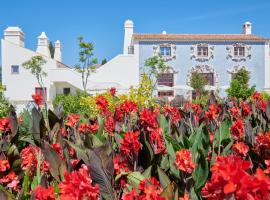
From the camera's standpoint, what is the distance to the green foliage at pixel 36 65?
34.5 meters

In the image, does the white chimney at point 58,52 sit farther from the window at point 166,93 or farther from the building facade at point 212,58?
the window at point 166,93

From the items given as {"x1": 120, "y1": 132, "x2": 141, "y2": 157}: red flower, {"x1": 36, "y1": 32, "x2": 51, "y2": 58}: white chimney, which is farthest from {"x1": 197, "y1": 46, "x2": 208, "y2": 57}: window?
→ {"x1": 120, "y1": 132, "x2": 141, "y2": 157}: red flower

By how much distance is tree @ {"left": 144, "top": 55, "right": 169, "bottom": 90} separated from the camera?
35.0m

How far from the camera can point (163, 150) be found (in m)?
1.79

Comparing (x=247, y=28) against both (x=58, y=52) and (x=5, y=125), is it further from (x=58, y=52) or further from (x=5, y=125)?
(x=5, y=125)

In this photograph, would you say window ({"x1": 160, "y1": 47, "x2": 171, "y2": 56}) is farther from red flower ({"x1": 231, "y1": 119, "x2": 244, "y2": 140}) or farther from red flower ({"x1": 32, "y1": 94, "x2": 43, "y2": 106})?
red flower ({"x1": 231, "y1": 119, "x2": 244, "y2": 140})

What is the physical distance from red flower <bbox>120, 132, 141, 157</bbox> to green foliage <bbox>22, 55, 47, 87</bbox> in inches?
1336

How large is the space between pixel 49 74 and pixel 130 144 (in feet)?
114

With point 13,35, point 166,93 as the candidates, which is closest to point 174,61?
point 166,93

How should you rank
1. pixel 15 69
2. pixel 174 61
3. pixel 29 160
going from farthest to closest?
1. pixel 174 61
2. pixel 15 69
3. pixel 29 160

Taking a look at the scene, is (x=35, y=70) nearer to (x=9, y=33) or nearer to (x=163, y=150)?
(x=9, y=33)

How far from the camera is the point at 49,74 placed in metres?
35.6

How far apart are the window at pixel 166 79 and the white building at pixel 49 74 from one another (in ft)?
8.22

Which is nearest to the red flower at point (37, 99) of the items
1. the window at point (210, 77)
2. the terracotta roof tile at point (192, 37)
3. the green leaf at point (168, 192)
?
the green leaf at point (168, 192)
